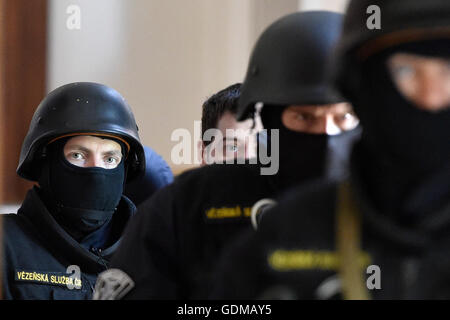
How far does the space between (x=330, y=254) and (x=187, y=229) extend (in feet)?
2.26

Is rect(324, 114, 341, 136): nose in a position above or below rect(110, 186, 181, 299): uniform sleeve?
above

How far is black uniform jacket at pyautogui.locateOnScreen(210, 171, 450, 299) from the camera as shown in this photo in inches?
45.8

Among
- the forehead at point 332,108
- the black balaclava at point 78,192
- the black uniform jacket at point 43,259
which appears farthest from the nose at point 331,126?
the black uniform jacket at point 43,259

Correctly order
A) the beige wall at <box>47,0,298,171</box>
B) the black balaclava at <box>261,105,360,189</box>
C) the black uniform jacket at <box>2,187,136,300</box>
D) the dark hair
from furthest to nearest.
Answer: the beige wall at <box>47,0,298,171</box>, the dark hair, the black uniform jacket at <box>2,187,136,300</box>, the black balaclava at <box>261,105,360,189</box>

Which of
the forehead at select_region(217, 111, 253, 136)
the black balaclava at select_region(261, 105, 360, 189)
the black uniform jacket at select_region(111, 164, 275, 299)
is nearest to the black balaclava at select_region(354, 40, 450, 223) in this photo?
the black balaclava at select_region(261, 105, 360, 189)

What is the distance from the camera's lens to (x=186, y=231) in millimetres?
1837

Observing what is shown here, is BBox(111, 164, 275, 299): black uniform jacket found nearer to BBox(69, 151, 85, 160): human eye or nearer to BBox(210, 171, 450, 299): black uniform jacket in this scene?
BBox(210, 171, 450, 299): black uniform jacket

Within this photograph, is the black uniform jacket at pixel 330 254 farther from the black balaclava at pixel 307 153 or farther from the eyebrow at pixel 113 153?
the eyebrow at pixel 113 153

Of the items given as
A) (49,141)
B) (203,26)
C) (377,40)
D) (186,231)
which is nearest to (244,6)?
(203,26)

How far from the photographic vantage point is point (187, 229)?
1.84m

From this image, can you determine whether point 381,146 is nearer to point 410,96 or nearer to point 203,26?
point 410,96

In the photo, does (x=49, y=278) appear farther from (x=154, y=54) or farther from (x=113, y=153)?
(x=154, y=54)

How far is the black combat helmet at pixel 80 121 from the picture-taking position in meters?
2.59

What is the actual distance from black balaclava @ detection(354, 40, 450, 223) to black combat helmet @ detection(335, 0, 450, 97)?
2 centimetres
